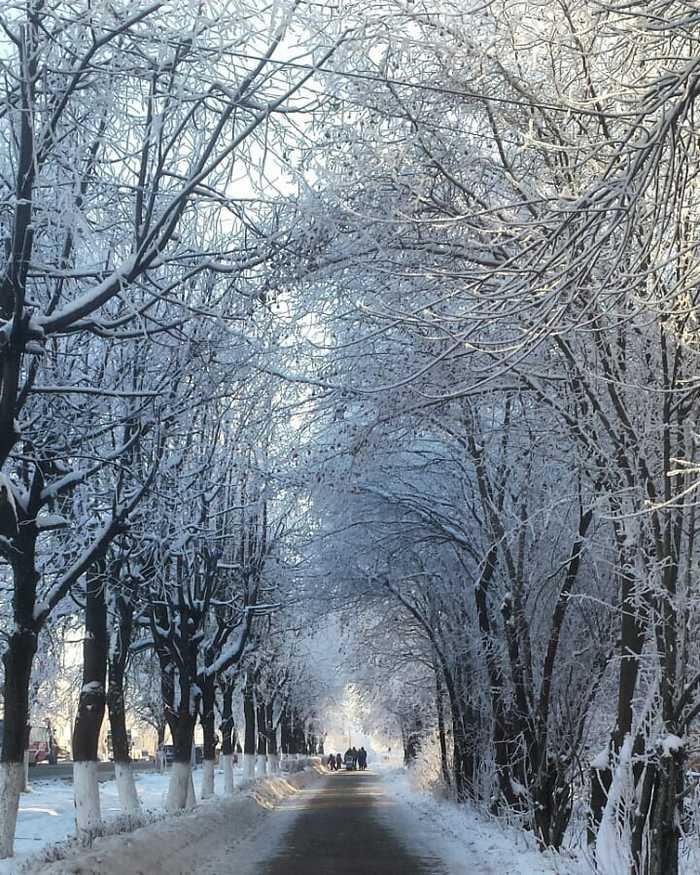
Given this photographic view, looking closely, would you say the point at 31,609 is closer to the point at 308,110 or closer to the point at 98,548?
the point at 98,548

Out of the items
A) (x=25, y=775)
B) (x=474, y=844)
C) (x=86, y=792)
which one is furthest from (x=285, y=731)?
(x=86, y=792)

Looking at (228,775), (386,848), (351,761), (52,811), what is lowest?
(351,761)

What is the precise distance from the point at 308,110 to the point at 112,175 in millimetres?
1850

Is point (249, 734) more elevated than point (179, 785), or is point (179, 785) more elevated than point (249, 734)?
point (249, 734)

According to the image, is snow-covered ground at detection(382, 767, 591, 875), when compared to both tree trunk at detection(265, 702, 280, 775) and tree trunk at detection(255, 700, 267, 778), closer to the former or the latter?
tree trunk at detection(255, 700, 267, 778)

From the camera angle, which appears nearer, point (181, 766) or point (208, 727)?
point (181, 766)

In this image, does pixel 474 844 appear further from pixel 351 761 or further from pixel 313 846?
pixel 351 761

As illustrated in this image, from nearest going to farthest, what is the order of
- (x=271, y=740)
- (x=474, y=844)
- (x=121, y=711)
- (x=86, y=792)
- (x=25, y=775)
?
(x=86, y=792)
(x=474, y=844)
(x=121, y=711)
(x=25, y=775)
(x=271, y=740)

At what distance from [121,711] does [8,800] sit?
1022 centimetres

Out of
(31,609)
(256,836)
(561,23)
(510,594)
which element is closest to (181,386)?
(31,609)

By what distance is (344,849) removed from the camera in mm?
17062

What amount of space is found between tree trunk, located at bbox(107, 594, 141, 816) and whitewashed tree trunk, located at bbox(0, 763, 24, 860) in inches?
→ 310

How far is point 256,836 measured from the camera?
64.9ft

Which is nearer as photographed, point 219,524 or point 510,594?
point 510,594
